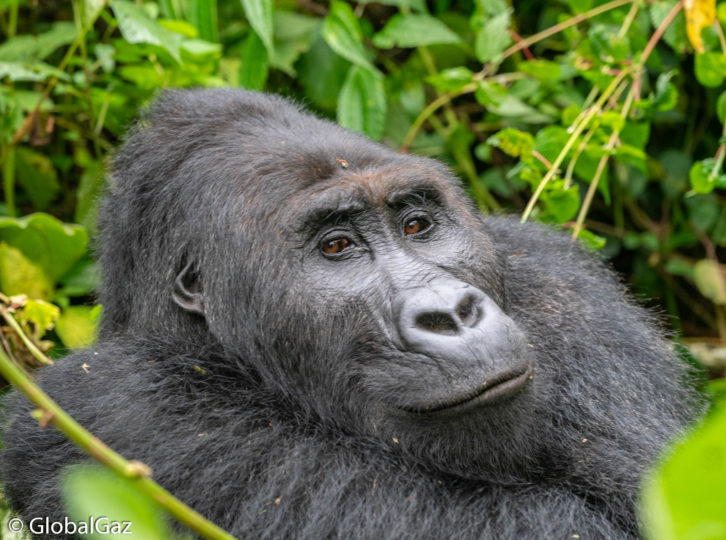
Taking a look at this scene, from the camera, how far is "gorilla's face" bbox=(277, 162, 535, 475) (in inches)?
97.0

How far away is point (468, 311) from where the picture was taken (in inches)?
99.3

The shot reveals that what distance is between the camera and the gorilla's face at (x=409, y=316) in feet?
8.09

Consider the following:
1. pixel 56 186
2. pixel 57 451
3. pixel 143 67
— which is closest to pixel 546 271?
pixel 57 451

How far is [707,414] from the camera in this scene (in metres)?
3.66

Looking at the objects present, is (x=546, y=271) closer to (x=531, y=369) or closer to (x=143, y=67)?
(x=531, y=369)

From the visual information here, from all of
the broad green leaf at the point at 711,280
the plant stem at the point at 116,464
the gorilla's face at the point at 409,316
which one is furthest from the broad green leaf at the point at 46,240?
the broad green leaf at the point at 711,280

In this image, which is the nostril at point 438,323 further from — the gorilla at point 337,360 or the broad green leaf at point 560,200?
→ the broad green leaf at point 560,200

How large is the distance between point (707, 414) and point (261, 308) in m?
1.95

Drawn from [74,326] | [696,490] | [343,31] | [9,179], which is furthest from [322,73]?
[696,490]

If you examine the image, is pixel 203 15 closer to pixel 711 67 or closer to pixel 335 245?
pixel 335 245

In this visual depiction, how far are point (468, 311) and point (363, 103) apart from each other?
2457 millimetres

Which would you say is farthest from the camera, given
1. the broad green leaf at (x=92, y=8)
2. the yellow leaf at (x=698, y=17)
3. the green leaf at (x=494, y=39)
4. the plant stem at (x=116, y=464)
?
the green leaf at (x=494, y=39)

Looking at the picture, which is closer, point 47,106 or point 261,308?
point 261,308

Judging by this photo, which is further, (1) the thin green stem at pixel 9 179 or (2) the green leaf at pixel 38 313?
(1) the thin green stem at pixel 9 179
